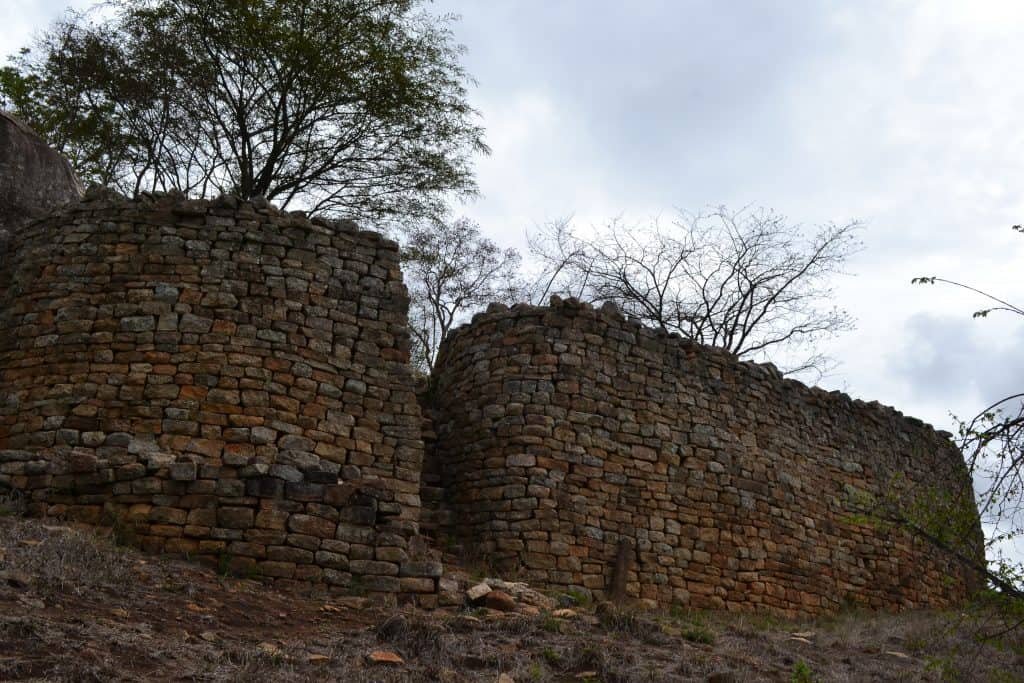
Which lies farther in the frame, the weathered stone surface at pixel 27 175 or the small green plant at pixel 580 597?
the weathered stone surface at pixel 27 175

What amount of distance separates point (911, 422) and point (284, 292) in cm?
1089

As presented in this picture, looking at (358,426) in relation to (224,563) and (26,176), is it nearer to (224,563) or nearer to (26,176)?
(224,563)

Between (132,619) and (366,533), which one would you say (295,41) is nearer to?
(366,533)

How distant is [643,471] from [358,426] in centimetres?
371

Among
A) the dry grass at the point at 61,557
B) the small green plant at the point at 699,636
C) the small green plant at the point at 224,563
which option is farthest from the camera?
the small green plant at the point at 699,636

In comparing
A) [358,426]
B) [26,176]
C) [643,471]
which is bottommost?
[358,426]

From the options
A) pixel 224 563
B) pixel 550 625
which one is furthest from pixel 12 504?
pixel 550 625

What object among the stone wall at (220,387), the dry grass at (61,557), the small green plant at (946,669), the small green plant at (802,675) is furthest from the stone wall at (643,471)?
the dry grass at (61,557)

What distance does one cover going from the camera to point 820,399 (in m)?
15.3

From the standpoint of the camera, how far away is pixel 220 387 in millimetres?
9992

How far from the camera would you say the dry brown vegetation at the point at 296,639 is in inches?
242

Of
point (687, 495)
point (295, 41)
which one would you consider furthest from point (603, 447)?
point (295, 41)

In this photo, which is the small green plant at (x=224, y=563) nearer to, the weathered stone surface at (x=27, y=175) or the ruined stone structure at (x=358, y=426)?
the ruined stone structure at (x=358, y=426)

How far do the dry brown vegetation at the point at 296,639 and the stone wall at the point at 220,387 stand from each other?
587 millimetres
